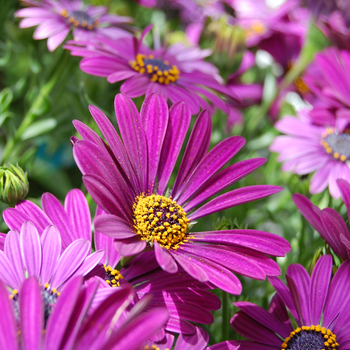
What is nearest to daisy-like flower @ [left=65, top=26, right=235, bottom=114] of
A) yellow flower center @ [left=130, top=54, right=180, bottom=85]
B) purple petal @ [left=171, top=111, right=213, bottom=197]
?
yellow flower center @ [left=130, top=54, right=180, bottom=85]

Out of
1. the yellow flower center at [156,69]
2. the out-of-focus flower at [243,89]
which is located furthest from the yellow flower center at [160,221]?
the out-of-focus flower at [243,89]

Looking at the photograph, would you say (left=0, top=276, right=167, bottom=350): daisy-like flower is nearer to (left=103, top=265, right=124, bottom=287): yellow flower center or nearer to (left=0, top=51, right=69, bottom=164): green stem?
(left=103, top=265, right=124, bottom=287): yellow flower center

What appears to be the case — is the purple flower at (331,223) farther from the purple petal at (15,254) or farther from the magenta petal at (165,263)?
the purple petal at (15,254)

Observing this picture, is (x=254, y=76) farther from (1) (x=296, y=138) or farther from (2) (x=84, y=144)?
(2) (x=84, y=144)

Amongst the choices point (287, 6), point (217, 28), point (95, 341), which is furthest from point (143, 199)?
point (287, 6)

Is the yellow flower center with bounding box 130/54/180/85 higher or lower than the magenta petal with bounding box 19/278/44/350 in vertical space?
higher

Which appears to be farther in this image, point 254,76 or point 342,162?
point 254,76

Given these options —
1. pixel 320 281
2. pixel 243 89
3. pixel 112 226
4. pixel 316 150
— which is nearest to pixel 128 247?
pixel 112 226
